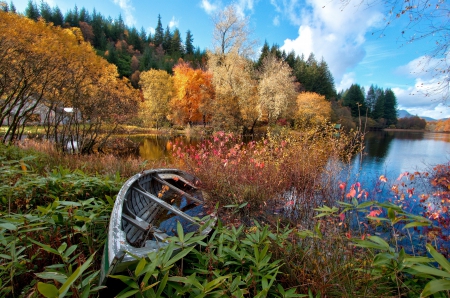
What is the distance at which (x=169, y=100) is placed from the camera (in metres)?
28.0

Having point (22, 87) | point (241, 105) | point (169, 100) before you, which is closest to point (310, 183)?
point (22, 87)

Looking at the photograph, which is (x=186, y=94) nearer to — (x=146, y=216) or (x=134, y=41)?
(x=146, y=216)

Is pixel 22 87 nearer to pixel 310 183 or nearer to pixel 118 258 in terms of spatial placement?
pixel 118 258

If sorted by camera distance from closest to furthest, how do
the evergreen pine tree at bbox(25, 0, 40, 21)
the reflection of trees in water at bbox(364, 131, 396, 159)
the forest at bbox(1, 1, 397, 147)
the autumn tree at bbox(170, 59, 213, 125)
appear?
the reflection of trees in water at bbox(364, 131, 396, 159) < the forest at bbox(1, 1, 397, 147) < the autumn tree at bbox(170, 59, 213, 125) < the evergreen pine tree at bbox(25, 0, 40, 21)

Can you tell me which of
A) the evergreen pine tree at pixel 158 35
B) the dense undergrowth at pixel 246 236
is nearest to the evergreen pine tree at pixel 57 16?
the evergreen pine tree at pixel 158 35

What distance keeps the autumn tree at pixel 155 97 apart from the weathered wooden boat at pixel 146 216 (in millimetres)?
22592

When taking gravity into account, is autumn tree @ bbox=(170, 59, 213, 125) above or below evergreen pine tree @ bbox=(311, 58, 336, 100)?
below

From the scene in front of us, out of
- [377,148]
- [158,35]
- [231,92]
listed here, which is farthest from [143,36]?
[377,148]

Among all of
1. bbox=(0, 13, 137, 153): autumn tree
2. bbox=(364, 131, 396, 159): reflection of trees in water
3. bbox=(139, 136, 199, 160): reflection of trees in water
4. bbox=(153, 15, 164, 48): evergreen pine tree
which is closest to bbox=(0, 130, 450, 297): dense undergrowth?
bbox=(0, 13, 137, 153): autumn tree

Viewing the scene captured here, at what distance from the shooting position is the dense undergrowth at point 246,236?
1118 mm

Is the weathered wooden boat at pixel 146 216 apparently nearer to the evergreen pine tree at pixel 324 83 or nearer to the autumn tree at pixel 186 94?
the autumn tree at pixel 186 94

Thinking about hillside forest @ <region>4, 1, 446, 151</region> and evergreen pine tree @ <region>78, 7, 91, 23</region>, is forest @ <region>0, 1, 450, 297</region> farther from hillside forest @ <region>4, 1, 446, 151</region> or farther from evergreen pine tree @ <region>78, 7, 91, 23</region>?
evergreen pine tree @ <region>78, 7, 91, 23</region>

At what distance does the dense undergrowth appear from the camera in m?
1.12

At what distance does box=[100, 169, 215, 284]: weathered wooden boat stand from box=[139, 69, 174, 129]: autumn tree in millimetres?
22592
